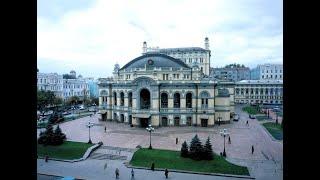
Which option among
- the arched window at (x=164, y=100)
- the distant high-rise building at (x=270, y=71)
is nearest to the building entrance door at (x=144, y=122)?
the arched window at (x=164, y=100)

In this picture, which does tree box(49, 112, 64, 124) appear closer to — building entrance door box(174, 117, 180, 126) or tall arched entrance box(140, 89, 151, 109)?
tall arched entrance box(140, 89, 151, 109)

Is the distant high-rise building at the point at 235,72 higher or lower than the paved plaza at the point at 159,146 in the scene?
higher

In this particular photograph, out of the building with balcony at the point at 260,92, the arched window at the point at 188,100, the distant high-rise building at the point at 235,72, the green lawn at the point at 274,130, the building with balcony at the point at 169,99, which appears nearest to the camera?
the green lawn at the point at 274,130

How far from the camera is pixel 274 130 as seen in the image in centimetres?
4319

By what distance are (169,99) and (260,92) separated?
5207 cm

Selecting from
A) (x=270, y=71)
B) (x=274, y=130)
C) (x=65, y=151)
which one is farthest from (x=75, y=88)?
(x=270, y=71)

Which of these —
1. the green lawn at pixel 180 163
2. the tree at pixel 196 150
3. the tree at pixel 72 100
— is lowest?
the green lawn at pixel 180 163

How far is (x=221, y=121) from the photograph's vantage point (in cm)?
5034

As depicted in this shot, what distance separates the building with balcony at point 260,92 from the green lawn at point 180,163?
66.0 metres

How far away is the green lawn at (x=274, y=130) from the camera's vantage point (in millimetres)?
38625

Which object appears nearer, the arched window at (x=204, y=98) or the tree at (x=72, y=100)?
the arched window at (x=204, y=98)

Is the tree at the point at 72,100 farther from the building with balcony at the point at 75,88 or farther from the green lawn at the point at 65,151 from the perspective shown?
the green lawn at the point at 65,151

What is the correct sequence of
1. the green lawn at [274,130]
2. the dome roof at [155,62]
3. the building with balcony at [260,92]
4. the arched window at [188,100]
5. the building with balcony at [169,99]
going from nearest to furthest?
the green lawn at [274,130] < the building with balcony at [169,99] < the arched window at [188,100] < the dome roof at [155,62] < the building with balcony at [260,92]
